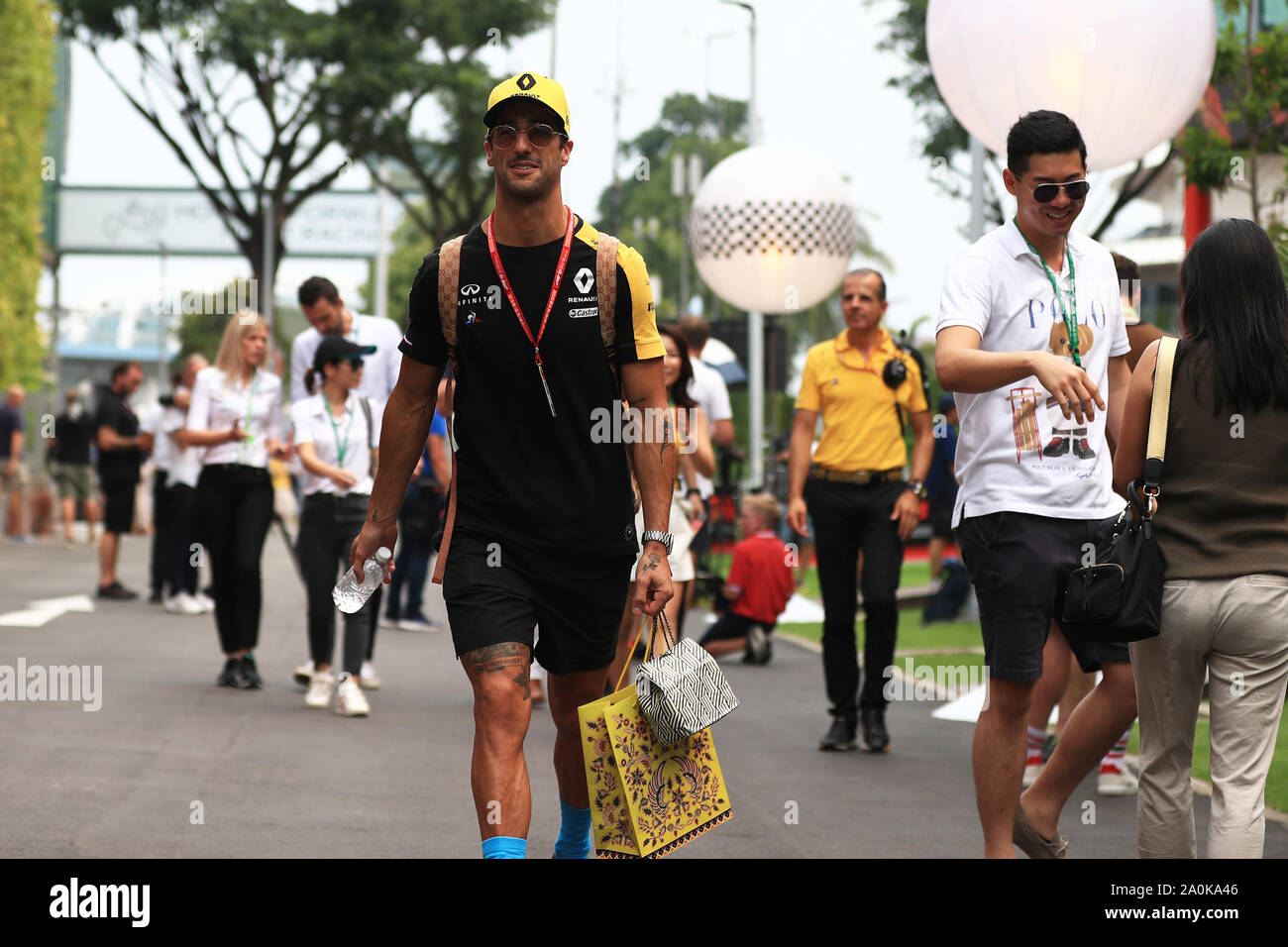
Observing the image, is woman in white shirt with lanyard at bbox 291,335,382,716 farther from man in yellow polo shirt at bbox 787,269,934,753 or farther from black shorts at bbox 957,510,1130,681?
black shorts at bbox 957,510,1130,681

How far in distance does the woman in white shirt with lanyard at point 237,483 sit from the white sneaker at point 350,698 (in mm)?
925

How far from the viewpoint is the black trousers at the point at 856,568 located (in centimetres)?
818

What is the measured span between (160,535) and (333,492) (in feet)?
21.8

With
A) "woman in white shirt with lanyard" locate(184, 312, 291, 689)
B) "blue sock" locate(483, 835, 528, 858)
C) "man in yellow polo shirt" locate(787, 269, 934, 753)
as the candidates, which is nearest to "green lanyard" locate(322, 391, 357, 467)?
"woman in white shirt with lanyard" locate(184, 312, 291, 689)

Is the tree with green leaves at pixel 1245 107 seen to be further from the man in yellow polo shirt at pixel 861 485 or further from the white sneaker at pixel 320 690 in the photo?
the white sneaker at pixel 320 690

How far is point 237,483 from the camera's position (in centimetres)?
986

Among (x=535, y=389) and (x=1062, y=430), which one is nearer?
A: (x=535, y=389)

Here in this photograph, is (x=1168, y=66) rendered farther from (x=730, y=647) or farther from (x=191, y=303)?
(x=191, y=303)

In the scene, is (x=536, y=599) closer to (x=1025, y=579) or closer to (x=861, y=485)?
(x=1025, y=579)

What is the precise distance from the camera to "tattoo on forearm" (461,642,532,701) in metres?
4.44

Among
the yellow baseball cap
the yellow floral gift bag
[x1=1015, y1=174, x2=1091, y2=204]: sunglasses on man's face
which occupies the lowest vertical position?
the yellow floral gift bag

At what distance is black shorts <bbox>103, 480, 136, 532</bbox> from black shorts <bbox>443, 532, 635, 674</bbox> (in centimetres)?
1194

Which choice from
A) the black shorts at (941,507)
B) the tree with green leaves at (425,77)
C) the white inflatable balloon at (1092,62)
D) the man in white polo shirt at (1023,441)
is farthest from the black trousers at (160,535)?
the tree with green leaves at (425,77)

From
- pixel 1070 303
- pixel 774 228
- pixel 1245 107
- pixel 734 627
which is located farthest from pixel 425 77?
pixel 1070 303
